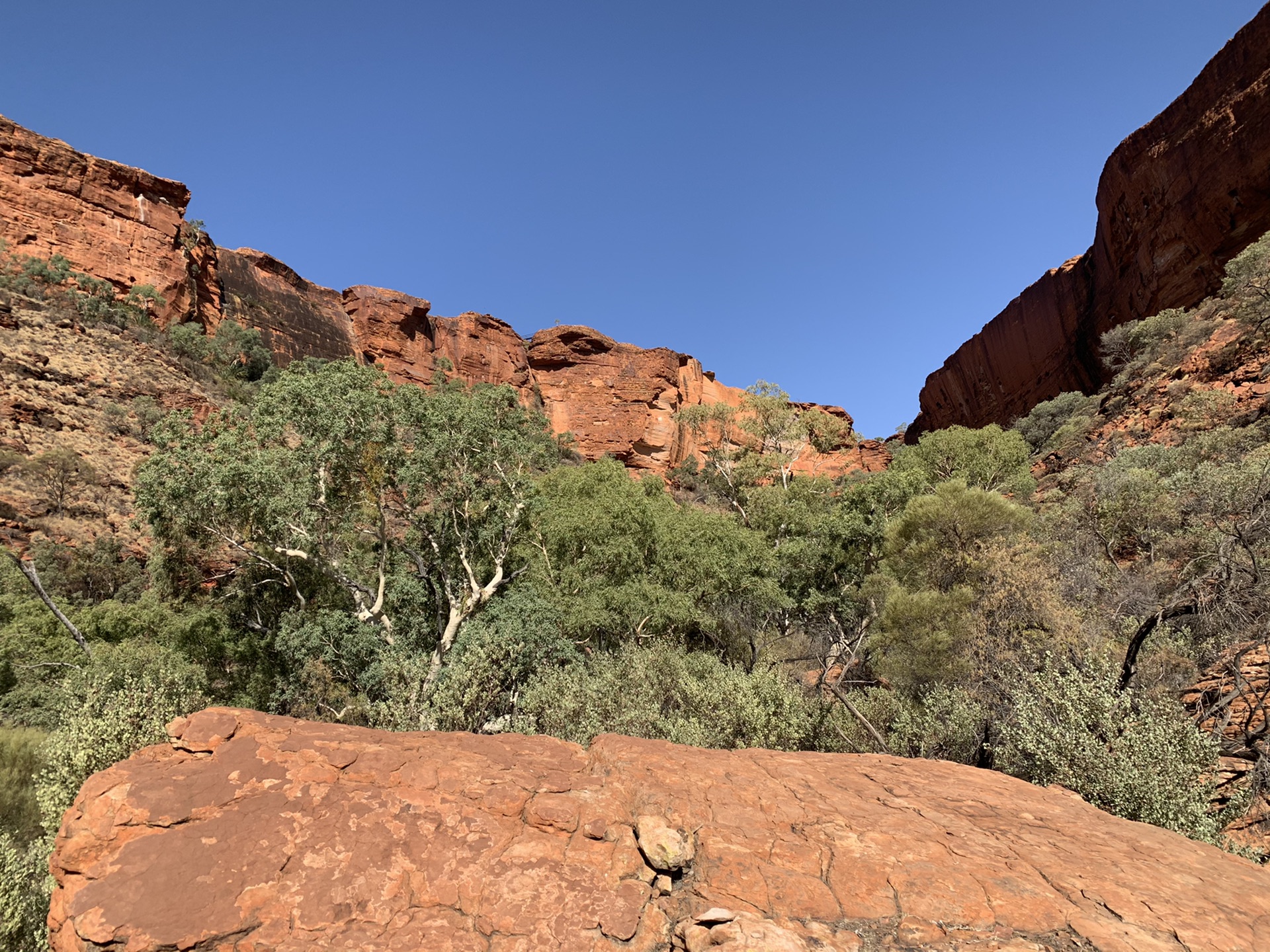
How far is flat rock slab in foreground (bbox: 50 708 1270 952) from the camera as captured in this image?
2.86 metres

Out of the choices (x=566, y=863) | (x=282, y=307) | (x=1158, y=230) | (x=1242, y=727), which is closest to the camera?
(x=566, y=863)

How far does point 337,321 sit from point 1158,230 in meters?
54.9

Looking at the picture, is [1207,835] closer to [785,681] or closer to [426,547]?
[785,681]

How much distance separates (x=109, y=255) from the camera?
97.6 ft

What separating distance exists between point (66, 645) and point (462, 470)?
908 centimetres

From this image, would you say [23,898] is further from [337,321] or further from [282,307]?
[337,321]

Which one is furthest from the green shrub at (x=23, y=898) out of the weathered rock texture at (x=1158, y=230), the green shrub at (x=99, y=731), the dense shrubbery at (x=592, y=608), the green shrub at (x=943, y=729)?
the weathered rock texture at (x=1158, y=230)

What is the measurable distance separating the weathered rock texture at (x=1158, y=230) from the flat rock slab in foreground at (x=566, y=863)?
3780 cm

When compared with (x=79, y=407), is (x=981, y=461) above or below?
above

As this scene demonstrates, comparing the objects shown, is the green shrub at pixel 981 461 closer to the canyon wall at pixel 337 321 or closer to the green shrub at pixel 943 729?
the green shrub at pixel 943 729

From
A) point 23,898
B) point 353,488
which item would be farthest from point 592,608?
point 23,898

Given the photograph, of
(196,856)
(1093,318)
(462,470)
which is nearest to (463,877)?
(196,856)

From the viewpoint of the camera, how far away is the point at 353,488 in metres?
12.1

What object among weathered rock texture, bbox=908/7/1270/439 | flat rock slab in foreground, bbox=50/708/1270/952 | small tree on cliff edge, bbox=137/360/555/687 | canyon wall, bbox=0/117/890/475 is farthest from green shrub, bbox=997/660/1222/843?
weathered rock texture, bbox=908/7/1270/439
